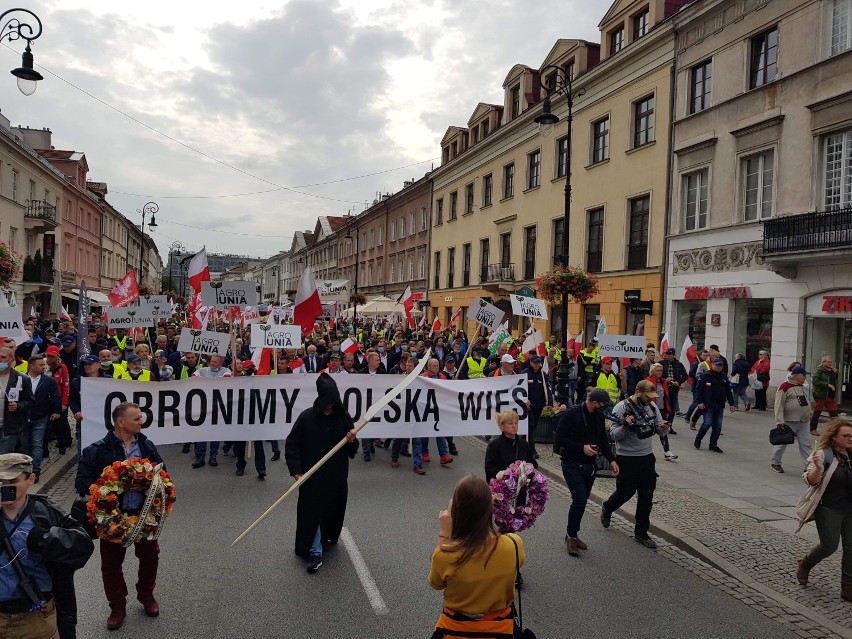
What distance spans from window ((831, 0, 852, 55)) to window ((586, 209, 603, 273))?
11.4m

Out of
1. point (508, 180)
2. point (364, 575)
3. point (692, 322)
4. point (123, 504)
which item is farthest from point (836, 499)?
point (508, 180)

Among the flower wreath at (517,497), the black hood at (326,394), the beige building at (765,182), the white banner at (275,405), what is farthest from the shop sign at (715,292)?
the black hood at (326,394)

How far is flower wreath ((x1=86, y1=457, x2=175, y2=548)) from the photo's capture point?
4309 mm

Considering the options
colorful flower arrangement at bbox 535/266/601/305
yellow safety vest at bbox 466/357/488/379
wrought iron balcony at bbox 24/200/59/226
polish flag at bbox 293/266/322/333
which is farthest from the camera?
wrought iron balcony at bbox 24/200/59/226

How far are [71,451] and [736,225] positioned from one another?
58.0ft

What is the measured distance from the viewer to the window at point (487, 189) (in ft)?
124

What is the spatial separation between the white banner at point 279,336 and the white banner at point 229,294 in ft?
2.15

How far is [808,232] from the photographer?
16.0 m

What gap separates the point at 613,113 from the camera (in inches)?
1007

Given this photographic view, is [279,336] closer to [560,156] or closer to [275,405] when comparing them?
[275,405]

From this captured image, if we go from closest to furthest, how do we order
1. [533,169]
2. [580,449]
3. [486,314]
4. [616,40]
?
1. [580,449]
2. [486,314]
3. [616,40]
4. [533,169]

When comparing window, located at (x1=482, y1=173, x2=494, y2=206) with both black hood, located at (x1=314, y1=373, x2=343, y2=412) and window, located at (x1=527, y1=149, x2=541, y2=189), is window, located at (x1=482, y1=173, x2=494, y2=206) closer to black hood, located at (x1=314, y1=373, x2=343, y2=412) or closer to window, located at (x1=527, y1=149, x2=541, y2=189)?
window, located at (x1=527, y1=149, x2=541, y2=189)

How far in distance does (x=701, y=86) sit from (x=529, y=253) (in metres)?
13.3

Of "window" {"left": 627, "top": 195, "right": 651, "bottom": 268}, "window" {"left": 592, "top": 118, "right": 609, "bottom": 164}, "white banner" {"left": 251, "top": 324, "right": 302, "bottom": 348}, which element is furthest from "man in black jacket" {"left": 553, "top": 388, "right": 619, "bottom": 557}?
"window" {"left": 592, "top": 118, "right": 609, "bottom": 164}
